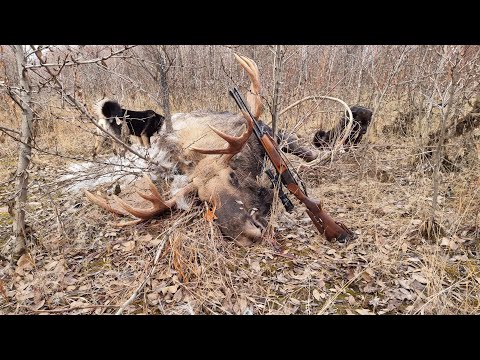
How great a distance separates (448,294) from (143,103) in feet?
27.9

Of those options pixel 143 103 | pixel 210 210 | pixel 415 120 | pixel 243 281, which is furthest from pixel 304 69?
pixel 143 103

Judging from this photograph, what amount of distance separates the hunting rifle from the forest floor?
0.17m

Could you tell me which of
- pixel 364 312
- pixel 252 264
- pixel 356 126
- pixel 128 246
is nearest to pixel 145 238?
pixel 128 246

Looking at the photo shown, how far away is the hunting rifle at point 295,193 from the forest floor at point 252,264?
17cm

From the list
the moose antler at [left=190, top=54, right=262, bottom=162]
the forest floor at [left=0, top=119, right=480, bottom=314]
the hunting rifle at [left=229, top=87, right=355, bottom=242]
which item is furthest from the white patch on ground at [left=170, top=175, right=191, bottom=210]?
the hunting rifle at [left=229, top=87, right=355, bottom=242]

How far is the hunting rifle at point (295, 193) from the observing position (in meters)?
3.63

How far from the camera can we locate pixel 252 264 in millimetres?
3350

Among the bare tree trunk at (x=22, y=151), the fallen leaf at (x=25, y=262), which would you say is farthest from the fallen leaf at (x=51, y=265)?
the bare tree trunk at (x=22, y=151)

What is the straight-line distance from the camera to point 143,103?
9.14m

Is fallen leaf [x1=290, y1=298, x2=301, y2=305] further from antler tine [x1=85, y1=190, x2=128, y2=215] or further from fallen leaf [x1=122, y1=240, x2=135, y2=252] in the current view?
antler tine [x1=85, y1=190, x2=128, y2=215]

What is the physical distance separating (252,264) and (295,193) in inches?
38.6

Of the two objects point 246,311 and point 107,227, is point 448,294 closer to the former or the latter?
point 246,311

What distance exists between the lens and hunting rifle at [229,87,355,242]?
11.9ft

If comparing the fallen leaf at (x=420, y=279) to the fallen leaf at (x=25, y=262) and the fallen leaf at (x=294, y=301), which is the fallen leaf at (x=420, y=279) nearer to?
the fallen leaf at (x=294, y=301)
